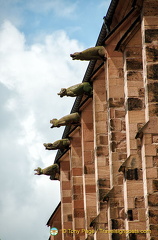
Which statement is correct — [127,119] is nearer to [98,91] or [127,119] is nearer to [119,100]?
[119,100]

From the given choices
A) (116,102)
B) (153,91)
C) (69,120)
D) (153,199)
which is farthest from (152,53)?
(69,120)

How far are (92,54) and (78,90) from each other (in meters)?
5.36

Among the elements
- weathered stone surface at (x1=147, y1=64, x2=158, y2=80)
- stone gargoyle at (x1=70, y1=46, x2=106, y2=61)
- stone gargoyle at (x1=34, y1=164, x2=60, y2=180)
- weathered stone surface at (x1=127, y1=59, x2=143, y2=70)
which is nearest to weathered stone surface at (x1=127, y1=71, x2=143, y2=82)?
weathered stone surface at (x1=127, y1=59, x2=143, y2=70)

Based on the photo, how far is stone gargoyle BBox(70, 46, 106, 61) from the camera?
4872 centimetres

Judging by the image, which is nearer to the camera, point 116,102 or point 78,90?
point 116,102

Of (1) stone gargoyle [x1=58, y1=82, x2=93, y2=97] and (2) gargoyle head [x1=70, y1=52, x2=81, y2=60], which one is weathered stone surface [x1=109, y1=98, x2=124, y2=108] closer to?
(2) gargoyle head [x1=70, y1=52, x2=81, y2=60]

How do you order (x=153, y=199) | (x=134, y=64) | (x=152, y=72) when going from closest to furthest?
(x=153, y=199) → (x=152, y=72) → (x=134, y=64)

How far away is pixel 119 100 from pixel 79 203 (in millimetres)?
13422

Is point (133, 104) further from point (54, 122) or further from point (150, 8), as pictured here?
point (54, 122)

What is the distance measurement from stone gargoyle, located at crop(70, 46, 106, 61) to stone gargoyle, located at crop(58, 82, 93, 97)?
4.56m

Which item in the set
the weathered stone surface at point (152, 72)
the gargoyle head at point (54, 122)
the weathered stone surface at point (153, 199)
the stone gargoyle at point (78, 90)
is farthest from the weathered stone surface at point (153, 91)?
the gargoyle head at point (54, 122)

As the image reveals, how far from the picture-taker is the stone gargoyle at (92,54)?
160 ft

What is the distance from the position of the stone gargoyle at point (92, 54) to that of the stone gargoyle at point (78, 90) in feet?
14.9

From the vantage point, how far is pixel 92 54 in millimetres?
48969
